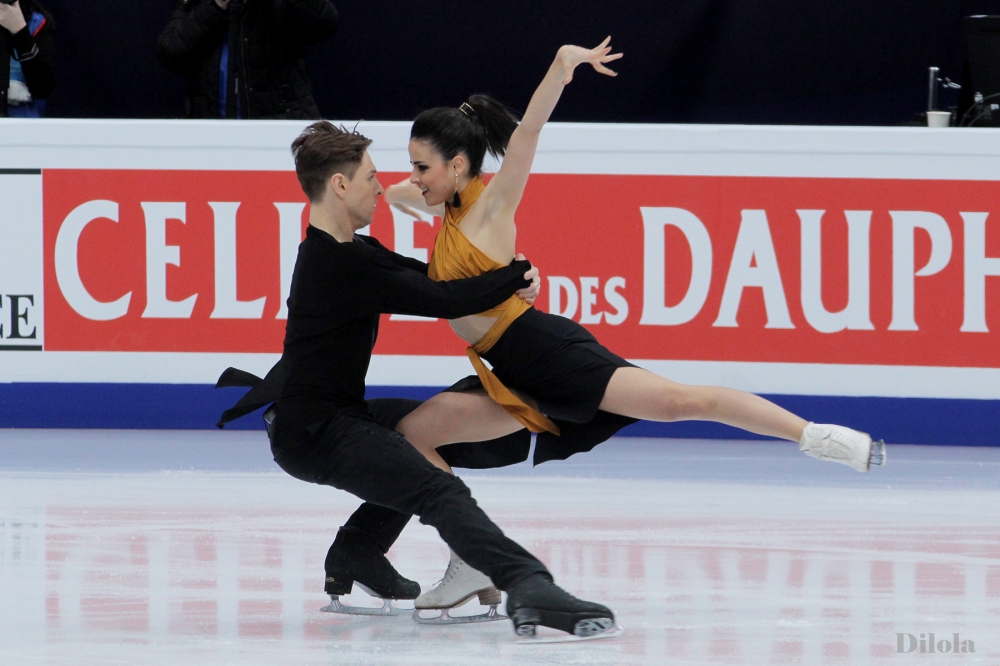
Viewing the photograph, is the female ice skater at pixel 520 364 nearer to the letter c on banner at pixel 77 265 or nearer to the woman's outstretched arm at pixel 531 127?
the woman's outstretched arm at pixel 531 127

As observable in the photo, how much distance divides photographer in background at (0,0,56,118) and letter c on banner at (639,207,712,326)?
2787 millimetres

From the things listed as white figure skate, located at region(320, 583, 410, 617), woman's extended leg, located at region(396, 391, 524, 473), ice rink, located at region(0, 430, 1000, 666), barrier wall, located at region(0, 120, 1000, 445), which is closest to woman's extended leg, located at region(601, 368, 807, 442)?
woman's extended leg, located at region(396, 391, 524, 473)

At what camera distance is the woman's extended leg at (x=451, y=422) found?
9.91 feet

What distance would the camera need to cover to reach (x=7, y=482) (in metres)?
4.45

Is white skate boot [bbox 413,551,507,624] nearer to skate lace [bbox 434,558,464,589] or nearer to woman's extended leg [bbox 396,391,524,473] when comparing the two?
skate lace [bbox 434,558,464,589]

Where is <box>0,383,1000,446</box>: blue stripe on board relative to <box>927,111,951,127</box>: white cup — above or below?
below

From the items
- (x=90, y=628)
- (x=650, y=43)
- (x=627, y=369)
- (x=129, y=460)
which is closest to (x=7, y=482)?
(x=129, y=460)

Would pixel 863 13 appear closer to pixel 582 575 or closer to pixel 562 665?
pixel 582 575

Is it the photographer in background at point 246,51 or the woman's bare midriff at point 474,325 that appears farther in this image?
the photographer in background at point 246,51

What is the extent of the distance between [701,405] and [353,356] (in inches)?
30.7

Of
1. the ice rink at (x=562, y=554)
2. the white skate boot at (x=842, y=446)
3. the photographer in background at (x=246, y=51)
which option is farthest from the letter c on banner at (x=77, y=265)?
the white skate boot at (x=842, y=446)

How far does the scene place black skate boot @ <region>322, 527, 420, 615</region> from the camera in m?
2.99

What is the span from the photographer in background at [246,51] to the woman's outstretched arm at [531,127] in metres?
2.97

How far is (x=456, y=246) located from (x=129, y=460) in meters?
2.25
